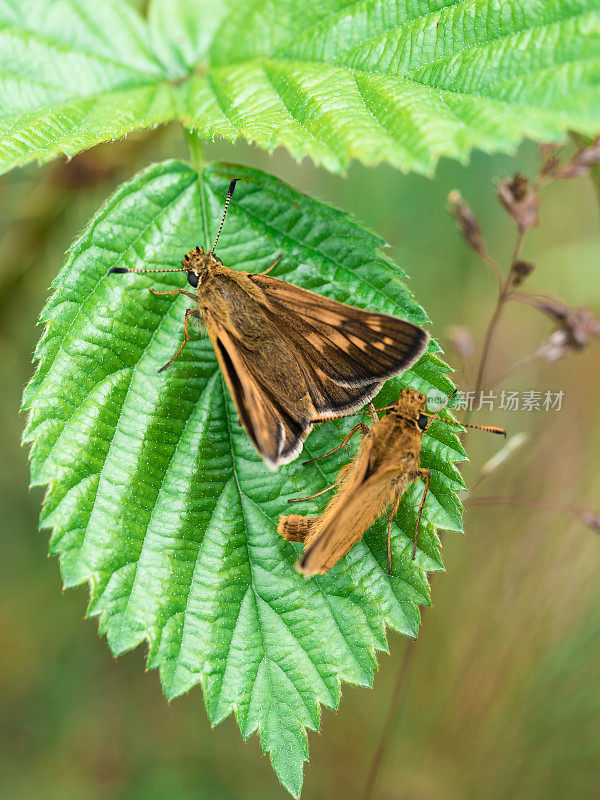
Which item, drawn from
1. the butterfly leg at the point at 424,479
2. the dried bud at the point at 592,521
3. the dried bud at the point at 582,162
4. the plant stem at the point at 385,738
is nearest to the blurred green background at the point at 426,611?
the plant stem at the point at 385,738

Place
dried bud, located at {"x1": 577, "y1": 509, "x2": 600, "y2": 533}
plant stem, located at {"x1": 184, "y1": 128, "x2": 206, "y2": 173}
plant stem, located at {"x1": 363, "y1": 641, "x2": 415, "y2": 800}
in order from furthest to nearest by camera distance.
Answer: plant stem, located at {"x1": 363, "y1": 641, "x2": 415, "y2": 800}, dried bud, located at {"x1": 577, "y1": 509, "x2": 600, "y2": 533}, plant stem, located at {"x1": 184, "y1": 128, "x2": 206, "y2": 173}

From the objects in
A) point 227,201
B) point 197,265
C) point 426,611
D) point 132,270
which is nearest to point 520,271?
point 227,201

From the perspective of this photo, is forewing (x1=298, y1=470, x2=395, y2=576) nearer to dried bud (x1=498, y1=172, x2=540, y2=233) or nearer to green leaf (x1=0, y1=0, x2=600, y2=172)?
green leaf (x1=0, y1=0, x2=600, y2=172)

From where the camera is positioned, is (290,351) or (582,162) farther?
(290,351)

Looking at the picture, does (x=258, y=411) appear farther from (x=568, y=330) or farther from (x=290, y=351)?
(x=568, y=330)

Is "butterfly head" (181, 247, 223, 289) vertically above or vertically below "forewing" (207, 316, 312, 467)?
above

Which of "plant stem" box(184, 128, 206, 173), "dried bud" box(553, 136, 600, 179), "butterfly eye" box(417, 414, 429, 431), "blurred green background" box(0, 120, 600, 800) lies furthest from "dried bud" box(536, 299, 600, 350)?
"plant stem" box(184, 128, 206, 173)
